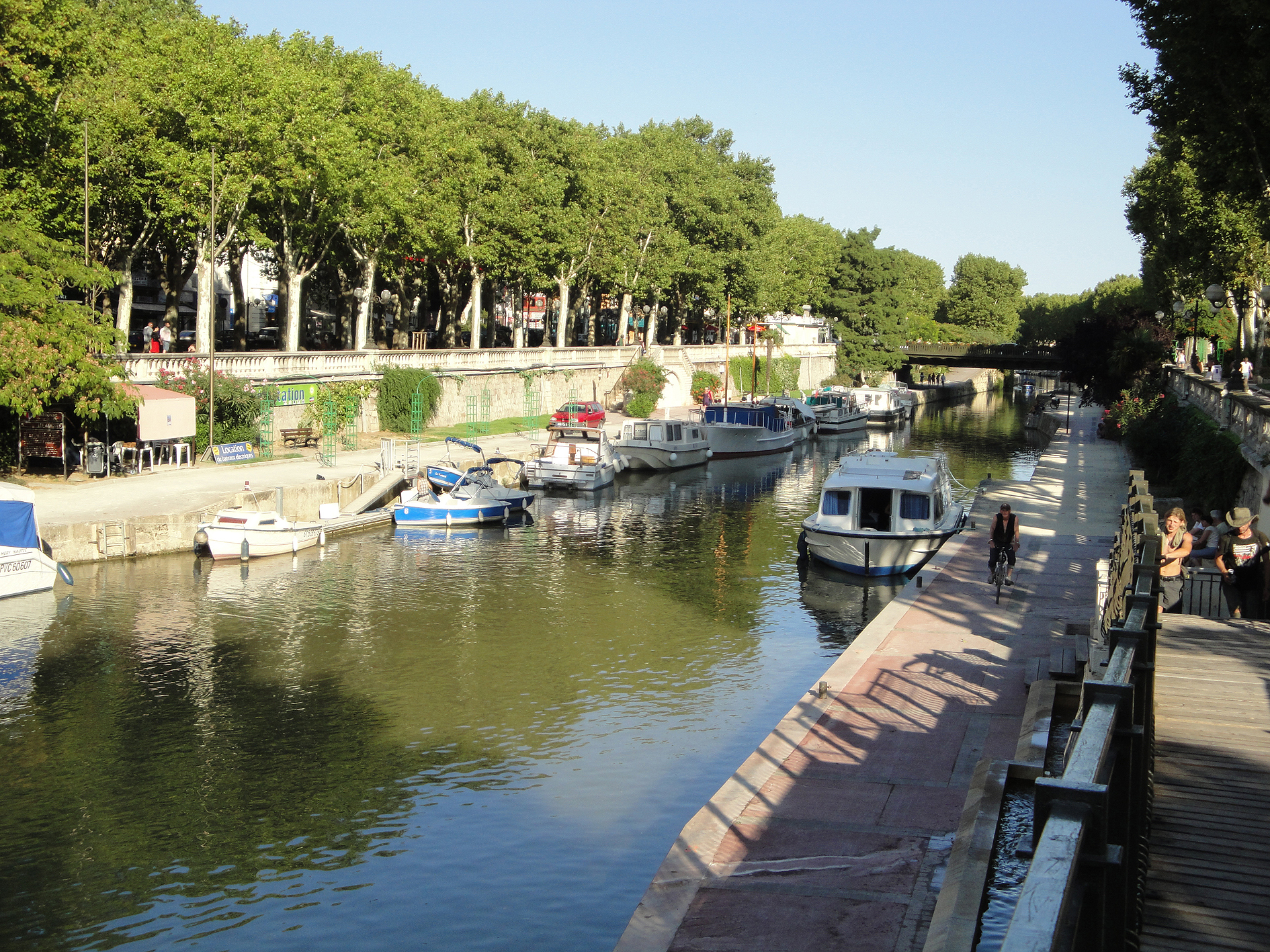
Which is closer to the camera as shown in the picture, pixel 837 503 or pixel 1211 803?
pixel 1211 803

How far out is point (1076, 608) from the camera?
23.4m

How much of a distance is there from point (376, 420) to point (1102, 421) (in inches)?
1601

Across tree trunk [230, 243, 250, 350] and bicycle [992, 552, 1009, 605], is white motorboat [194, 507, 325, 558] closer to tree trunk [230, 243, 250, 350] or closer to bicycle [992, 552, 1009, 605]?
bicycle [992, 552, 1009, 605]

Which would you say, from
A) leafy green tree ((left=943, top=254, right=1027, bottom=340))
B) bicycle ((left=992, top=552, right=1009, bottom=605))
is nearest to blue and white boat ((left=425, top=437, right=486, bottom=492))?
bicycle ((left=992, top=552, right=1009, bottom=605))

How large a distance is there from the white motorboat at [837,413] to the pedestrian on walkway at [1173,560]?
6057 cm

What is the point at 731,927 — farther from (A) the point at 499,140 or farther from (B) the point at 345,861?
(A) the point at 499,140

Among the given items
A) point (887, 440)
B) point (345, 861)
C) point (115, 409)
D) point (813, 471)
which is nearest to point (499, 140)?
point (813, 471)

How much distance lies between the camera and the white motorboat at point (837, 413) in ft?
258

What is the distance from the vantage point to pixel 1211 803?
308 inches

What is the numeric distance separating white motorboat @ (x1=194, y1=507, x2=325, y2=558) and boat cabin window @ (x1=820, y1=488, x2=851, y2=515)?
1508 cm

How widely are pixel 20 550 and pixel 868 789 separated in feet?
71.0

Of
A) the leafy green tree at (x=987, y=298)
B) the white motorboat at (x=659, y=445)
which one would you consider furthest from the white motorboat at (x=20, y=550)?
the leafy green tree at (x=987, y=298)

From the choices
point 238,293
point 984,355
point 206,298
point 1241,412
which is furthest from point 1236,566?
point 984,355

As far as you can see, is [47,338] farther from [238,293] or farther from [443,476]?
[238,293]
